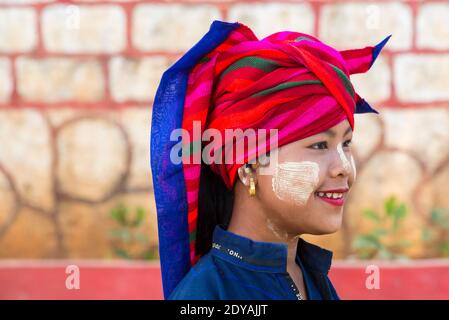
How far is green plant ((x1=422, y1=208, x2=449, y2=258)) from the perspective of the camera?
17.8 feet

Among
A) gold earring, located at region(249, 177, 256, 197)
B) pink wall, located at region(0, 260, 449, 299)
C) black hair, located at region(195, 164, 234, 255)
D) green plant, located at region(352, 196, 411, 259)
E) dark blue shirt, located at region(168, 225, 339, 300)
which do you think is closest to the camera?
dark blue shirt, located at region(168, 225, 339, 300)

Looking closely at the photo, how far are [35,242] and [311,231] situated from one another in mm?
3532

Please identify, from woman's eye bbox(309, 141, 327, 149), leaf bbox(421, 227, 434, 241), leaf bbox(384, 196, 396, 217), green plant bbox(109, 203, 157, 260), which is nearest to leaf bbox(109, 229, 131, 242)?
green plant bbox(109, 203, 157, 260)

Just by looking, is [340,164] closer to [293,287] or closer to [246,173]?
[246,173]

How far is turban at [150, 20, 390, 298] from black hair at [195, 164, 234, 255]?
0.04 meters

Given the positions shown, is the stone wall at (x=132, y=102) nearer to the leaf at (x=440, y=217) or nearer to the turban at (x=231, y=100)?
the leaf at (x=440, y=217)

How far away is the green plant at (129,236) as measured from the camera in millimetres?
5414

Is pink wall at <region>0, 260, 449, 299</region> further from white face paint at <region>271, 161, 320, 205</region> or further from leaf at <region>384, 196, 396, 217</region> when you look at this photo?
white face paint at <region>271, 161, 320, 205</region>

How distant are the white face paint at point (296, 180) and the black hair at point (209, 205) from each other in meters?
0.22

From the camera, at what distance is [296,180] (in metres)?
2.31

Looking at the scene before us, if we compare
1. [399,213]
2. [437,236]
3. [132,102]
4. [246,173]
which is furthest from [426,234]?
[246,173]

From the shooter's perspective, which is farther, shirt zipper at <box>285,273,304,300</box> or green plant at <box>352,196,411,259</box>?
green plant at <box>352,196,411,259</box>

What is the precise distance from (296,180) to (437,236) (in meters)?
3.37
